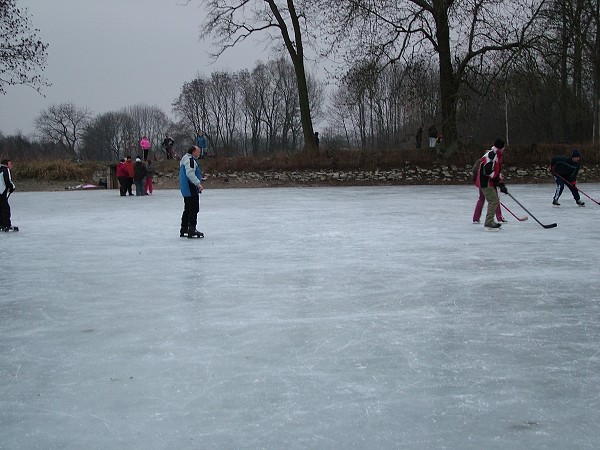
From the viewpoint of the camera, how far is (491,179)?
474 inches

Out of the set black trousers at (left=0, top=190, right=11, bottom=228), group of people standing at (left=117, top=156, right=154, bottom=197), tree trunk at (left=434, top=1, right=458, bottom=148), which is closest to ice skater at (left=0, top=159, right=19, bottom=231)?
black trousers at (left=0, top=190, right=11, bottom=228)

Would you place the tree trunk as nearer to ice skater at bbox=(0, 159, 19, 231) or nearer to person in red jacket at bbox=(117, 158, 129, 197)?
person in red jacket at bbox=(117, 158, 129, 197)

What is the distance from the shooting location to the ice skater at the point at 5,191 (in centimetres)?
1326

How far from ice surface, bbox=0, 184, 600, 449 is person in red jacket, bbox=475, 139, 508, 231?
4.26ft

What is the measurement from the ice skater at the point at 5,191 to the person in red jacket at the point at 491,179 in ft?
28.4

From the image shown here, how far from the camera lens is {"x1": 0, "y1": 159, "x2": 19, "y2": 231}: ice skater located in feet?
43.5

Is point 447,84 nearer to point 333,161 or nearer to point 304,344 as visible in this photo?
point 333,161

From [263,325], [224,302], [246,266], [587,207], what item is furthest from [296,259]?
[587,207]

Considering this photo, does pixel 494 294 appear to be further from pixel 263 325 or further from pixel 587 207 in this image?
pixel 587 207

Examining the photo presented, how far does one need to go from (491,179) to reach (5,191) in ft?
29.4

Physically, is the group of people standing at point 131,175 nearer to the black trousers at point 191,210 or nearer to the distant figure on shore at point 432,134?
the distant figure on shore at point 432,134

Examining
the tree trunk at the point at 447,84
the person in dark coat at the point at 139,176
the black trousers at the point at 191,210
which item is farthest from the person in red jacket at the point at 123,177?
the black trousers at the point at 191,210

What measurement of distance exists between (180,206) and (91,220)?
163 inches

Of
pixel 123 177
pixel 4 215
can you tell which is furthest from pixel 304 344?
pixel 123 177
